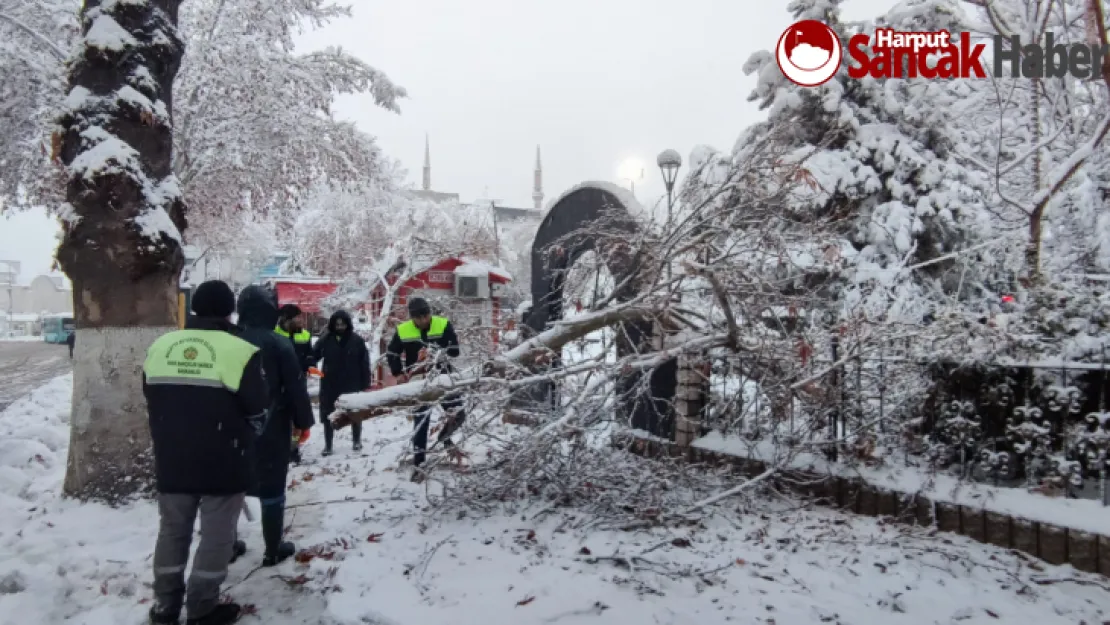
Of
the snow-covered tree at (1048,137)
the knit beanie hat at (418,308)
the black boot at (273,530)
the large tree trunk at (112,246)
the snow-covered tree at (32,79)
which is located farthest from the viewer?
the snow-covered tree at (32,79)

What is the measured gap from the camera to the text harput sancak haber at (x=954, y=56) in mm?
7902

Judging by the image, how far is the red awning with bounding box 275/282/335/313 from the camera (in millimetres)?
18080

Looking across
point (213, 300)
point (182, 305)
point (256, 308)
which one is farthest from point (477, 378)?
point (182, 305)

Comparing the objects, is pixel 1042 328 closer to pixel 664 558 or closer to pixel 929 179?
pixel 664 558

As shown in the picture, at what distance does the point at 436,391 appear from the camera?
510 cm

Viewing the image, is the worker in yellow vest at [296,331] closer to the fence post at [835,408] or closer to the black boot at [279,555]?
the black boot at [279,555]

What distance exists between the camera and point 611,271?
6453 millimetres

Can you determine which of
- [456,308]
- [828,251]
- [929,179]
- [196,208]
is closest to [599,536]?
[828,251]

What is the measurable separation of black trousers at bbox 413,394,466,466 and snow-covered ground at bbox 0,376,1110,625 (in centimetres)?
59

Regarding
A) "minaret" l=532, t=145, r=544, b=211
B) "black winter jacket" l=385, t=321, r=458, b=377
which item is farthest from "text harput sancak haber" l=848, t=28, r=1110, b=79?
"minaret" l=532, t=145, r=544, b=211

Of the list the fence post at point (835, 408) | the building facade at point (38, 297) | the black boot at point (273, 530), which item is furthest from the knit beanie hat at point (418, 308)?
the building facade at point (38, 297)

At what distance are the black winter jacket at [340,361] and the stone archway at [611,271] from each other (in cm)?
202

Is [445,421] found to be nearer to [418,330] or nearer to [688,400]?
[418,330]

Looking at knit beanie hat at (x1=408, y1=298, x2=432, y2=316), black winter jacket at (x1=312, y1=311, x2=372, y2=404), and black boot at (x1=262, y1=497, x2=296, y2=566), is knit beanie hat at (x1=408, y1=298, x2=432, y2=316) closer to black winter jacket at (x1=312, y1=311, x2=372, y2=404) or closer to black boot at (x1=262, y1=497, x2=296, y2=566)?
black winter jacket at (x1=312, y1=311, x2=372, y2=404)
